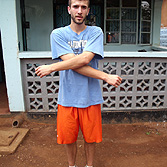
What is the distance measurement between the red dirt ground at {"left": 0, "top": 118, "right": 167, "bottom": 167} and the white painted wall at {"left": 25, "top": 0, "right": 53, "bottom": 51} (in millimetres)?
2689

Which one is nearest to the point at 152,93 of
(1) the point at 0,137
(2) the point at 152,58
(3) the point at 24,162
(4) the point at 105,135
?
(2) the point at 152,58

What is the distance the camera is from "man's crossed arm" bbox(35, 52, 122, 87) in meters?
1.79

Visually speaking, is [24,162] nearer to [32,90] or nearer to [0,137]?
[0,137]

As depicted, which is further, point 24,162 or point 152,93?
point 152,93

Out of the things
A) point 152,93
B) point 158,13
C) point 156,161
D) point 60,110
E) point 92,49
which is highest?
point 158,13

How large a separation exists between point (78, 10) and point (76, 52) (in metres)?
0.40

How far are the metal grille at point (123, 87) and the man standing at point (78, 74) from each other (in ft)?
6.33

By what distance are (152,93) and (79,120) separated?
251 centimetres

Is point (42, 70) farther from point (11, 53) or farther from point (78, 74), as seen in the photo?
point (11, 53)

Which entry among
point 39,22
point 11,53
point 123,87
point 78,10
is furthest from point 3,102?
point 78,10

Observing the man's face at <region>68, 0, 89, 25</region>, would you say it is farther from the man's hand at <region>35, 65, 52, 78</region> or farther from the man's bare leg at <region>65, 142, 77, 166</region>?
the man's bare leg at <region>65, 142, 77, 166</region>

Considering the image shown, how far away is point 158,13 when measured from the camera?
228 inches

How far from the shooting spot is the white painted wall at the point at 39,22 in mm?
5535

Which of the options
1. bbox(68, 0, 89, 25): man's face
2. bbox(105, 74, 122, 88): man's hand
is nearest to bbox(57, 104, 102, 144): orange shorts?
bbox(105, 74, 122, 88): man's hand
